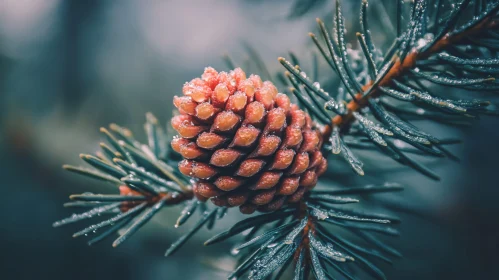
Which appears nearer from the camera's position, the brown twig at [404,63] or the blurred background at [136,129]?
the brown twig at [404,63]

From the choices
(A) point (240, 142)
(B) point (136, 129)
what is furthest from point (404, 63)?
(B) point (136, 129)

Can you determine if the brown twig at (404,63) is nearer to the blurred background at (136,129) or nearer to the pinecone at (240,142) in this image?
the pinecone at (240,142)

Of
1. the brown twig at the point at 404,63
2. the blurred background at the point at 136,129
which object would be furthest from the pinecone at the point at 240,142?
the blurred background at the point at 136,129

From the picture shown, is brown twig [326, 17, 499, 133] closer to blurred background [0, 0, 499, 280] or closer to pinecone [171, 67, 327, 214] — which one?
pinecone [171, 67, 327, 214]

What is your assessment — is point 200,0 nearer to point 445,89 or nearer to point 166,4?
point 166,4

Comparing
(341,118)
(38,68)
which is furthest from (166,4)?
(341,118)

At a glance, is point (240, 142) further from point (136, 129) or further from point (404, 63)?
point (136, 129)
